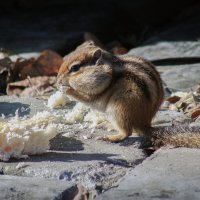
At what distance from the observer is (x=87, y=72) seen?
461 centimetres

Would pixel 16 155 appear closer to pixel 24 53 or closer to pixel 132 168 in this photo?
pixel 132 168

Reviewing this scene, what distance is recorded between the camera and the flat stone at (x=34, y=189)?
323 centimetres

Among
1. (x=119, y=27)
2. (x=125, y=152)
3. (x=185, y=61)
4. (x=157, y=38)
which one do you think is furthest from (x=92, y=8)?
(x=125, y=152)

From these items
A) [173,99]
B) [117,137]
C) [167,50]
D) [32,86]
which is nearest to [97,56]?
[117,137]

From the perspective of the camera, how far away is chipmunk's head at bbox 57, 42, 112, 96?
4465 mm

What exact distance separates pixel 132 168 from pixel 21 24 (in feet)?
16.8

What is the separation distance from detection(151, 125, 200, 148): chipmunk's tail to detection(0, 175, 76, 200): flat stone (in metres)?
0.90

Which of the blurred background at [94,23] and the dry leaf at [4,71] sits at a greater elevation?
the blurred background at [94,23]

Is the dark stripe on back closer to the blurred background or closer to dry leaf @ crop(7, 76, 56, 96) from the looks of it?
dry leaf @ crop(7, 76, 56, 96)

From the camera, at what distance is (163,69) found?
670cm

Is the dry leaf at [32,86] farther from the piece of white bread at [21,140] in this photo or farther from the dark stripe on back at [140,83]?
the piece of white bread at [21,140]

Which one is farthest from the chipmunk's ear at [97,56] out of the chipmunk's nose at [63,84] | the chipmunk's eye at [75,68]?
the chipmunk's nose at [63,84]

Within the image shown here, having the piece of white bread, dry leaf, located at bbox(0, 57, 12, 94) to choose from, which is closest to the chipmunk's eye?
the piece of white bread

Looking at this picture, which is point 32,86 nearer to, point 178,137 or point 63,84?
point 63,84
